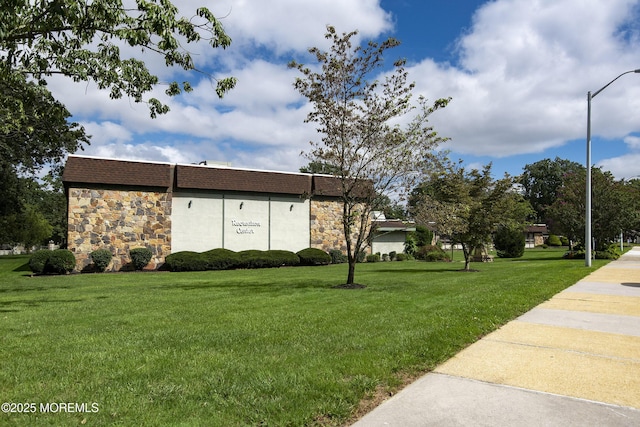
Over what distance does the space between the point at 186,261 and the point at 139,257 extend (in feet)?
8.47

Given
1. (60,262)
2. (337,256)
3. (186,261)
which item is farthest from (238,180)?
(60,262)

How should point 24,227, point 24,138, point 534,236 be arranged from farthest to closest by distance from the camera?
point 534,236, point 24,227, point 24,138

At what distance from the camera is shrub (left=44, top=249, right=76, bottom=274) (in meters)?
21.5

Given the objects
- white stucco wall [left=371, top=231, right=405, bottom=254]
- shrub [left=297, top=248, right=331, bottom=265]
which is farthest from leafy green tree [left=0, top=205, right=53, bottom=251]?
white stucco wall [left=371, top=231, right=405, bottom=254]

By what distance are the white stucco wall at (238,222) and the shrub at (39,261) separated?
647 cm

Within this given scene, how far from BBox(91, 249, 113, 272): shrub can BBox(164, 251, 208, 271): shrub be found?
2.95 meters

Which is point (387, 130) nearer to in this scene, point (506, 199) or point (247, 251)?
point (506, 199)

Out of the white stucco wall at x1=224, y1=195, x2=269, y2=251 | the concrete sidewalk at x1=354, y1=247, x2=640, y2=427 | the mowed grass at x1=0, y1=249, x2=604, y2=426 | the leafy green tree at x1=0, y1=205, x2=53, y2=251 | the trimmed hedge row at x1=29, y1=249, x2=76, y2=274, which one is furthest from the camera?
the leafy green tree at x1=0, y1=205, x2=53, y2=251

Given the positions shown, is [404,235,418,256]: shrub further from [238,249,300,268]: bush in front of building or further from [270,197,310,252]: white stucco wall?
[238,249,300,268]: bush in front of building

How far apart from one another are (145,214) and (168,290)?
12.9m

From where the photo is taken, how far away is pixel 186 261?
2377cm

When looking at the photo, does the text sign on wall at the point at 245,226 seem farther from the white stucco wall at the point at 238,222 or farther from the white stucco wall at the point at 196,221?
the white stucco wall at the point at 196,221

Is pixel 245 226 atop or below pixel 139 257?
atop

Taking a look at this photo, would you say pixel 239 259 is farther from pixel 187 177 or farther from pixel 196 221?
pixel 187 177
